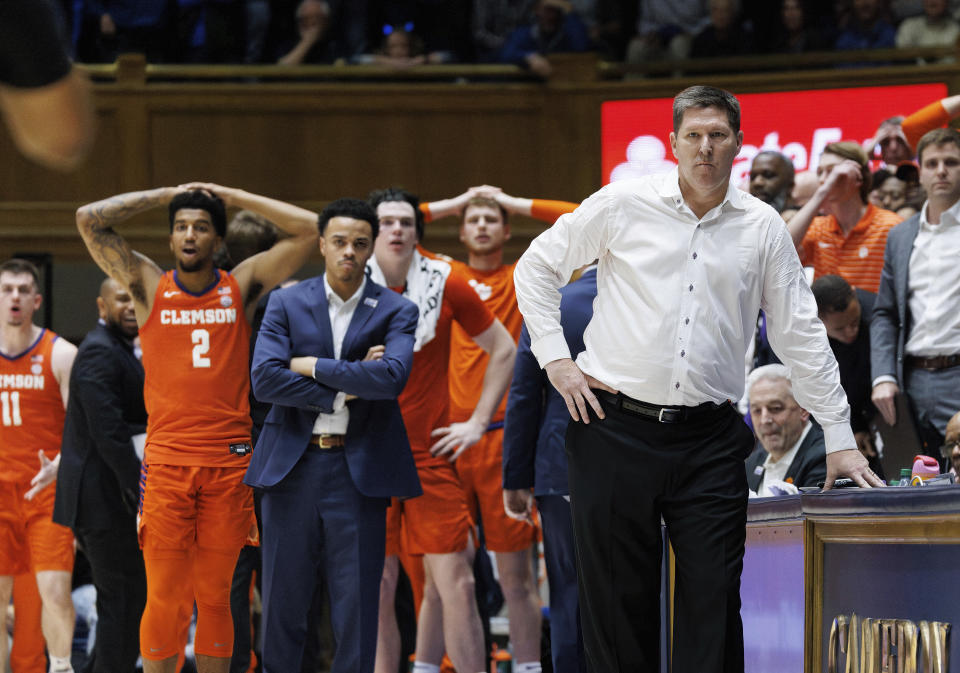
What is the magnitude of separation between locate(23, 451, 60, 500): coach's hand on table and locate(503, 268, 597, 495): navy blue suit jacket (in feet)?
6.99

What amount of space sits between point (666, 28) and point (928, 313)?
18.0 ft

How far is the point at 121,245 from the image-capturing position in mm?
5102

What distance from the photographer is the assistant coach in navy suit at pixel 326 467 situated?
4.46 metres

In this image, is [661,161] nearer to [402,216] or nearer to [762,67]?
[762,67]

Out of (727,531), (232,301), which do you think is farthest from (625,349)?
(232,301)

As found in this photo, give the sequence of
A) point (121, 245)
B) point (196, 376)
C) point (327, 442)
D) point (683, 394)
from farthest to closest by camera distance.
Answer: point (121, 245) < point (196, 376) < point (327, 442) < point (683, 394)

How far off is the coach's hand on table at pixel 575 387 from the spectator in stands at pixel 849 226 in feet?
7.63

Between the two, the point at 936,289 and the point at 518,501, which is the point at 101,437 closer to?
the point at 518,501

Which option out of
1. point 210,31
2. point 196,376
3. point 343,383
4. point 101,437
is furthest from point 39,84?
point 210,31

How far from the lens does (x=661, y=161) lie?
30.2ft

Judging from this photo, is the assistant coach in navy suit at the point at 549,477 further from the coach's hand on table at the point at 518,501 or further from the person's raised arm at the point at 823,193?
the person's raised arm at the point at 823,193

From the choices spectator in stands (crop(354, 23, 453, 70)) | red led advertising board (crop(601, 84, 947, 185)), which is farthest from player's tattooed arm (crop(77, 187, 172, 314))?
spectator in stands (crop(354, 23, 453, 70))

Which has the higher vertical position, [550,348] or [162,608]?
[550,348]

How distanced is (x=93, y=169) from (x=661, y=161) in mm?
4157
